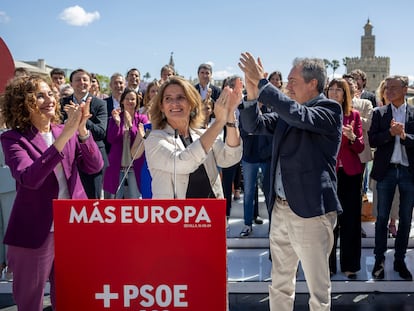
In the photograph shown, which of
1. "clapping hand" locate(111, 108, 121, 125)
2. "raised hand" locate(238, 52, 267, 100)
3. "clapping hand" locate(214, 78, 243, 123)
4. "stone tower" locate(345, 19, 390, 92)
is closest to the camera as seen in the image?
"clapping hand" locate(214, 78, 243, 123)

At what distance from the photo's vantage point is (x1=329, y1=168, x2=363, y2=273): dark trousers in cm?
431

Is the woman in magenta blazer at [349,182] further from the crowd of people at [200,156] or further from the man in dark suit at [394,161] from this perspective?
the crowd of people at [200,156]

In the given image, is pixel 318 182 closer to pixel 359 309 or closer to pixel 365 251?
pixel 359 309

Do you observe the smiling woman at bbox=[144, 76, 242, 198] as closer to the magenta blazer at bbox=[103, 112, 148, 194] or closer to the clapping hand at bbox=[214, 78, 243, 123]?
the clapping hand at bbox=[214, 78, 243, 123]

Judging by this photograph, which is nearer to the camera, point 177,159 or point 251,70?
point 177,159

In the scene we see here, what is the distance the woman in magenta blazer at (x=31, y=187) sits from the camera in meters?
2.46

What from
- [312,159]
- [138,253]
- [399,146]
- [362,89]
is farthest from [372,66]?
[138,253]

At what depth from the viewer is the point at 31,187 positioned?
2346 mm

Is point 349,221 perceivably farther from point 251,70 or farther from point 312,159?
point 251,70

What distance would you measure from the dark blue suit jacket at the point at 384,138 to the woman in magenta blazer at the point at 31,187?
2.85 metres

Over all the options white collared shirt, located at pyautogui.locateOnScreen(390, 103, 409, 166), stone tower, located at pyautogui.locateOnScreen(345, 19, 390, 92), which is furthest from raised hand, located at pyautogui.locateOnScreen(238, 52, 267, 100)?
stone tower, located at pyautogui.locateOnScreen(345, 19, 390, 92)

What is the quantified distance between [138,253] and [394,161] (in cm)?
319

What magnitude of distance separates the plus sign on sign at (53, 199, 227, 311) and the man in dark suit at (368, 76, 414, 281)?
9.68 feet

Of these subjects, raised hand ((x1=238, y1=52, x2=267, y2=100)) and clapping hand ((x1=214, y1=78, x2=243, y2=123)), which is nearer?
clapping hand ((x1=214, y1=78, x2=243, y2=123))
